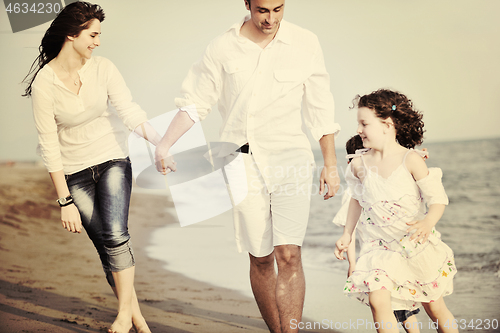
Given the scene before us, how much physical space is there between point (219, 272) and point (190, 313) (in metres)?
0.84

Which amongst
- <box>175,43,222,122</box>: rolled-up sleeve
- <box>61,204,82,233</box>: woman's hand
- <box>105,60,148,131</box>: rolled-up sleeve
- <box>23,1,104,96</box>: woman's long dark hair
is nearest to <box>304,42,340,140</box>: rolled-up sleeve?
<box>175,43,222,122</box>: rolled-up sleeve

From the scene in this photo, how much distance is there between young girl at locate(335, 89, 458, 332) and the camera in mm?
1999

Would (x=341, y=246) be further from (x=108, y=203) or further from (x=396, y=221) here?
(x=108, y=203)

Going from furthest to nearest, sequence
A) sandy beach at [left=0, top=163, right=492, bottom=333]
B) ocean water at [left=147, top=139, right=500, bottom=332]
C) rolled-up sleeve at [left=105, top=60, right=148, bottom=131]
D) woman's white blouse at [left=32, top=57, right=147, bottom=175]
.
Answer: ocean water at [left=147, top=139, right=500, bottom=332] → sandy beach at [left=0, top=163, right=492, bottom=333] → rolled-up sleeve at [left=105, top=60, right=148, bottom=131] → woman's white blouse at [left=32, top=57, right=147, bottom=175]

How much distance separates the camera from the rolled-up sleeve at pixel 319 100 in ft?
7.58

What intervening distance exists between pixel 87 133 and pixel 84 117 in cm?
8

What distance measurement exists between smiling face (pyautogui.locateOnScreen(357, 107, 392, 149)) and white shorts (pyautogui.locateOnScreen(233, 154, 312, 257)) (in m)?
0.34

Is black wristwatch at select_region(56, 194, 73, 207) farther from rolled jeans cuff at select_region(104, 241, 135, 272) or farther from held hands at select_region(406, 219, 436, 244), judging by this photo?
held hands at select_region(406, 219, 436, 244)

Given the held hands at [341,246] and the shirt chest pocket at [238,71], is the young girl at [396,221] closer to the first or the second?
the held hands at [341,246]

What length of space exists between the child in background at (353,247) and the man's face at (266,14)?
2.33 feet

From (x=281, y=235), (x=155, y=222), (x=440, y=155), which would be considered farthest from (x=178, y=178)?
(x=440, y=155)

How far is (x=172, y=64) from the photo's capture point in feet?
12.6

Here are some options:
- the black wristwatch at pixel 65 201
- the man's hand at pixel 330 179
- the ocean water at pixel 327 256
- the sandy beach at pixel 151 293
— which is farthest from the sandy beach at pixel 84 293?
the man's hand at pixel 330 179

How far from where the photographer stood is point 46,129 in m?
2.35
